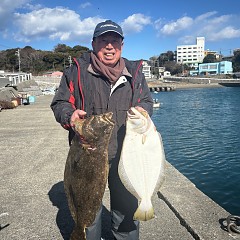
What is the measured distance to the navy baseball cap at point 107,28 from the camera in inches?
118

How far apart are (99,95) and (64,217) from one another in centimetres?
218

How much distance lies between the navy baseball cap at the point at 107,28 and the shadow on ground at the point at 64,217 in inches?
96.2

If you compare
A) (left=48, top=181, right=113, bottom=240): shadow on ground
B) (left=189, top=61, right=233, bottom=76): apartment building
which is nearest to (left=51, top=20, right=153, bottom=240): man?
(left=48, top=181, right=113, bottom=240): shadow on ground

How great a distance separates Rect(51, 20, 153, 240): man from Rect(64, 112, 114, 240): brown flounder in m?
0.19

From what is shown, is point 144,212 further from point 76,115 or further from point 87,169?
point 76,115

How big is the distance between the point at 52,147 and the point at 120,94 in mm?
6533

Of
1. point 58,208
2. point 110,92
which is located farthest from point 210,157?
point 110,92

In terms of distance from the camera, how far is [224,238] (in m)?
3.73

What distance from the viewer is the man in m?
3.09

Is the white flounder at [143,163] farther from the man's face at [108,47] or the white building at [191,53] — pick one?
the white building at [191,53]

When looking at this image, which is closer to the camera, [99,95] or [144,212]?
[144,212]

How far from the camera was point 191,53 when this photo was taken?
559 ft

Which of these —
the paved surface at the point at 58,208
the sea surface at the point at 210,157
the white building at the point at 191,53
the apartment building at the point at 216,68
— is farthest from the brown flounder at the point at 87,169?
the white building at the point at 191,53

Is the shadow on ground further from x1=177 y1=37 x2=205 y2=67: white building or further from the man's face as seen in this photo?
x1=177 y1=37 x2=205 y2=67: white building
